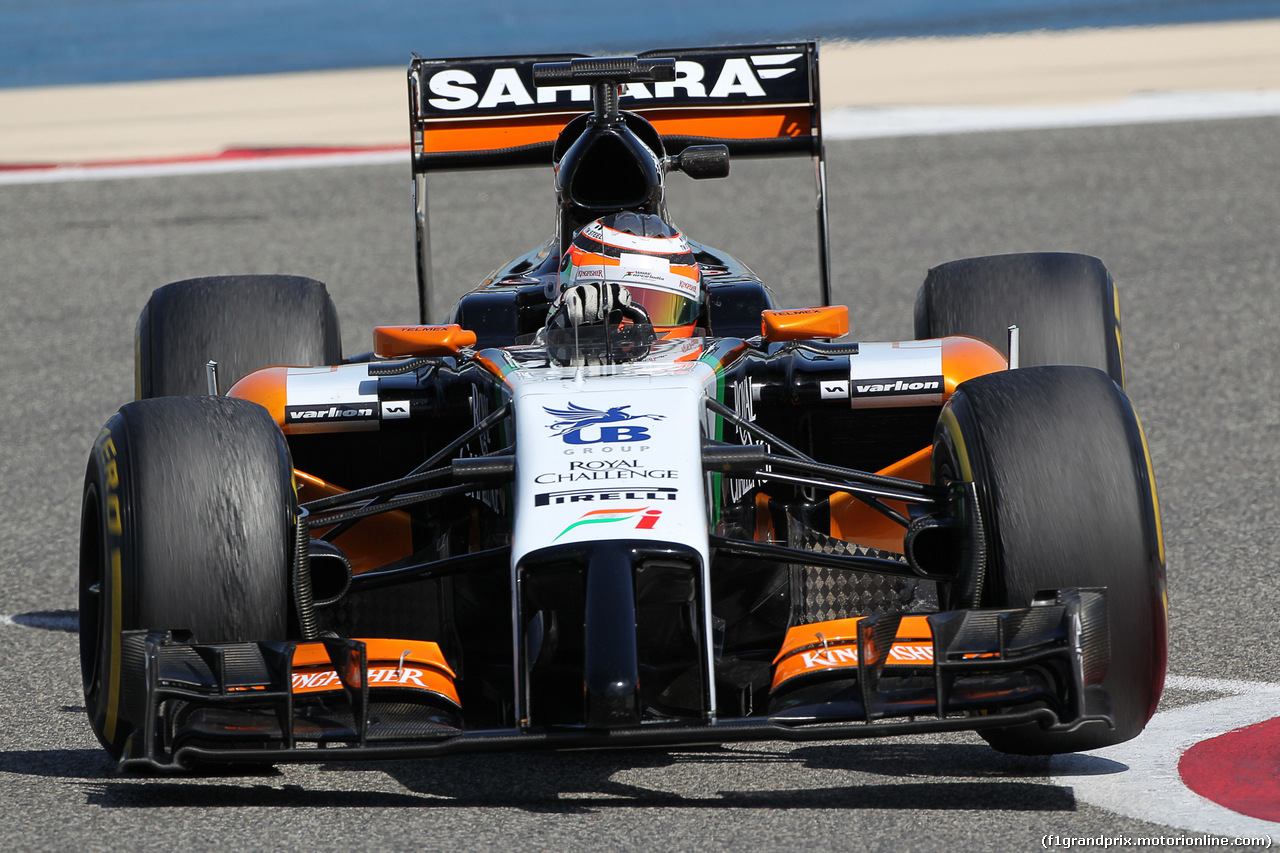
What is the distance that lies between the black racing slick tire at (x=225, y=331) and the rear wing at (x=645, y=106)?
2.60 ft

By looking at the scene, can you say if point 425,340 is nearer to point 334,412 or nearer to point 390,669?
point 334,412

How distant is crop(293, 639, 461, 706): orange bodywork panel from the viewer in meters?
3.87

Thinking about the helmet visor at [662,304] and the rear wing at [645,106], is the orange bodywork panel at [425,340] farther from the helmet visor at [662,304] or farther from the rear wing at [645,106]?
the rear wing at [645,106]

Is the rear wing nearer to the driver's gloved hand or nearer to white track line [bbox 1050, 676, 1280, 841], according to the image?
the driver's gloved hand

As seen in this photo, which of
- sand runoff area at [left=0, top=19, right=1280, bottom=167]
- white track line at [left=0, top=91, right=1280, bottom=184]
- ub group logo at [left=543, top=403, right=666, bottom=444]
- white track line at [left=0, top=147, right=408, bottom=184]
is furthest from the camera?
sand runoff area at [left=0, top=19, right=1280, bottom=167]

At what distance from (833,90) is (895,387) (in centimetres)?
1263

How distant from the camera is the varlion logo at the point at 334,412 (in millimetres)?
5070

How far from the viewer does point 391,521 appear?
16.8 feet

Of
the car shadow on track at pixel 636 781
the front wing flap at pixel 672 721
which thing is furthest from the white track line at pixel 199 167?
the front wing flap at pixel 672 721

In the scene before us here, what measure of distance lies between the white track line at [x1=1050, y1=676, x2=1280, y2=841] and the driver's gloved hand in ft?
5.42

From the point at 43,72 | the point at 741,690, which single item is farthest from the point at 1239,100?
the point at 43,72

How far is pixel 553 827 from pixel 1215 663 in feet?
6.76

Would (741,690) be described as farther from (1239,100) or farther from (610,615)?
(1239,100)

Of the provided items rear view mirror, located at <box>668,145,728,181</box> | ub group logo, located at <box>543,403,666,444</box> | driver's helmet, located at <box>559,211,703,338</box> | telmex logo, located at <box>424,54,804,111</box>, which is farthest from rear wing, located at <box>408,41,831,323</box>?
ub group logo, located at <box>543,403,666,444</box>
